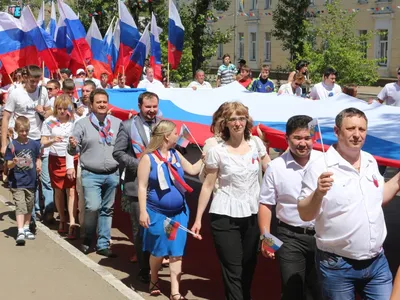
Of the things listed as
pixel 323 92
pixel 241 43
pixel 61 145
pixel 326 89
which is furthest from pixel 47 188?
pixel 241 43

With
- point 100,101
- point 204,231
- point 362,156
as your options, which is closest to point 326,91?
point 204,231

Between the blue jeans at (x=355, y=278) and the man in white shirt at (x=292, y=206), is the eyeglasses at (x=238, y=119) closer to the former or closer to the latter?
the man in white shirt at (x=292, y=206)

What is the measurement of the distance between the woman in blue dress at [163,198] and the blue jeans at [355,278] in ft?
6.83

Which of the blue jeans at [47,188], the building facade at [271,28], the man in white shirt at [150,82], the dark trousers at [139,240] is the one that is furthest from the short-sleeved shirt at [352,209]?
the building facade at [271,28]

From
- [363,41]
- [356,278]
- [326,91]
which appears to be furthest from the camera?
[363,41]

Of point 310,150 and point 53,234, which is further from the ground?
point 310,150

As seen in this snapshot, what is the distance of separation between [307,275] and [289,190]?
0.68 meters

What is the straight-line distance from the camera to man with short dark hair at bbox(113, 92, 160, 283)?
22.5 feet

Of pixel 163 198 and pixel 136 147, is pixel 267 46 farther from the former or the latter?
pixel 163 198

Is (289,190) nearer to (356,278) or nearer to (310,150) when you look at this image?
(310,150)

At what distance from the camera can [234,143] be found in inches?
225

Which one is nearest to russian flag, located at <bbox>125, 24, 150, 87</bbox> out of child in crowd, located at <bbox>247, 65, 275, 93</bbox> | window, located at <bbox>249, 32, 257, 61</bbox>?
child in crowd, located at <bbox>247, 65, 275, 93</bbox>

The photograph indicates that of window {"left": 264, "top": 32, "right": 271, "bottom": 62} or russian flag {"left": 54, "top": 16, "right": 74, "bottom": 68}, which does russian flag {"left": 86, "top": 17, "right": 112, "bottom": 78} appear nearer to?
russian flag {"left": 54, "top": 16, "right": 74, "bottom": 68}

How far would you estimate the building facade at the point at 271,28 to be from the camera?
37.4 m
